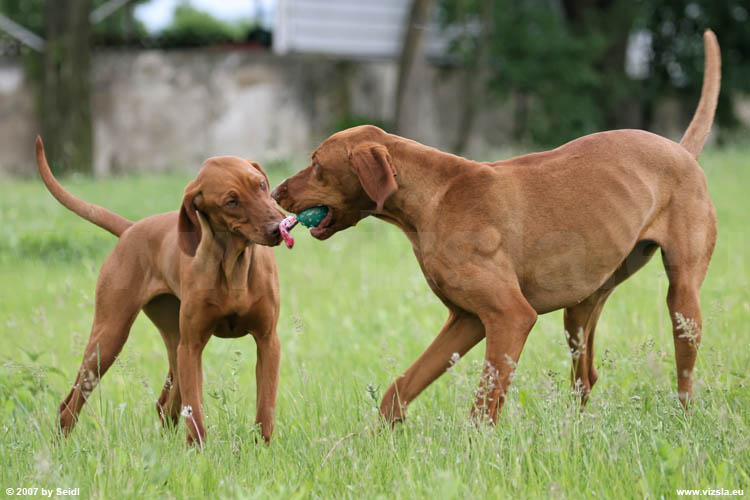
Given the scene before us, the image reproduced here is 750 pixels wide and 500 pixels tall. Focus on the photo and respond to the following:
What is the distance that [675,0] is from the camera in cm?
1983

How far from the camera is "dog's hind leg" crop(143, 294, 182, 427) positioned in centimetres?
466

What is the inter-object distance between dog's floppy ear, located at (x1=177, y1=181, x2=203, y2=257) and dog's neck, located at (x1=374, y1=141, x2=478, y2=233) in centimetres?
90

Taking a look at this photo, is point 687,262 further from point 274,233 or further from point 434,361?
point 274,233

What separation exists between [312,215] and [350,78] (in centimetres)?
1318

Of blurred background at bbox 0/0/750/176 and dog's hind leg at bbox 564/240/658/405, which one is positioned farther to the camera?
blurred background at bbox 0/0/750/176

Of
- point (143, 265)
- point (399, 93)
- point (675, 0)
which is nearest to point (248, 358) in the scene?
point (143, 265)

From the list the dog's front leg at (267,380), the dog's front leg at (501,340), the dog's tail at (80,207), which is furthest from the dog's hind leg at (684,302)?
the dog's tail at (80,207)

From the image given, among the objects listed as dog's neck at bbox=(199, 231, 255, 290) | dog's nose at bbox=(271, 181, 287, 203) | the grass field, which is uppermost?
dog's nose at bbox=(271, 181, 287, 203)

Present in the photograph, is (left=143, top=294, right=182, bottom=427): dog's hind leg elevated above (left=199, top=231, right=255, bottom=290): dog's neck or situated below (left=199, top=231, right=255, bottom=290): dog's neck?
below

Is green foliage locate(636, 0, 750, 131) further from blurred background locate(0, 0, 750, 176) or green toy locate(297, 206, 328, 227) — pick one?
green toy locate(297, 206, 328, 227)

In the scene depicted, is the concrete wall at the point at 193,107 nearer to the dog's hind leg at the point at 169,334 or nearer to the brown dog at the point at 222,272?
the dog's hind leg at the point at 169,334

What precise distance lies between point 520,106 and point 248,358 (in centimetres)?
1399

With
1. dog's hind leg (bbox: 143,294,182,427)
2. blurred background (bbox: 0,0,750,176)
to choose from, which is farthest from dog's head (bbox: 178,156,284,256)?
blurred background (bbox: 0,0,750,176)

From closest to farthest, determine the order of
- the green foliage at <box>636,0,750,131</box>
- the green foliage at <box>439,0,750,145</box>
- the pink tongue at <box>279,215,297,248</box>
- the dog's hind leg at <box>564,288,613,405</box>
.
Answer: the pink tongue at <box>279,215,297,248</box>, the dog's hind leg at <box>564,288,613,405</box>, the green foliage at <box>439,0,750,145</box>, the green foliage at <box>636,0,750,131</box>
